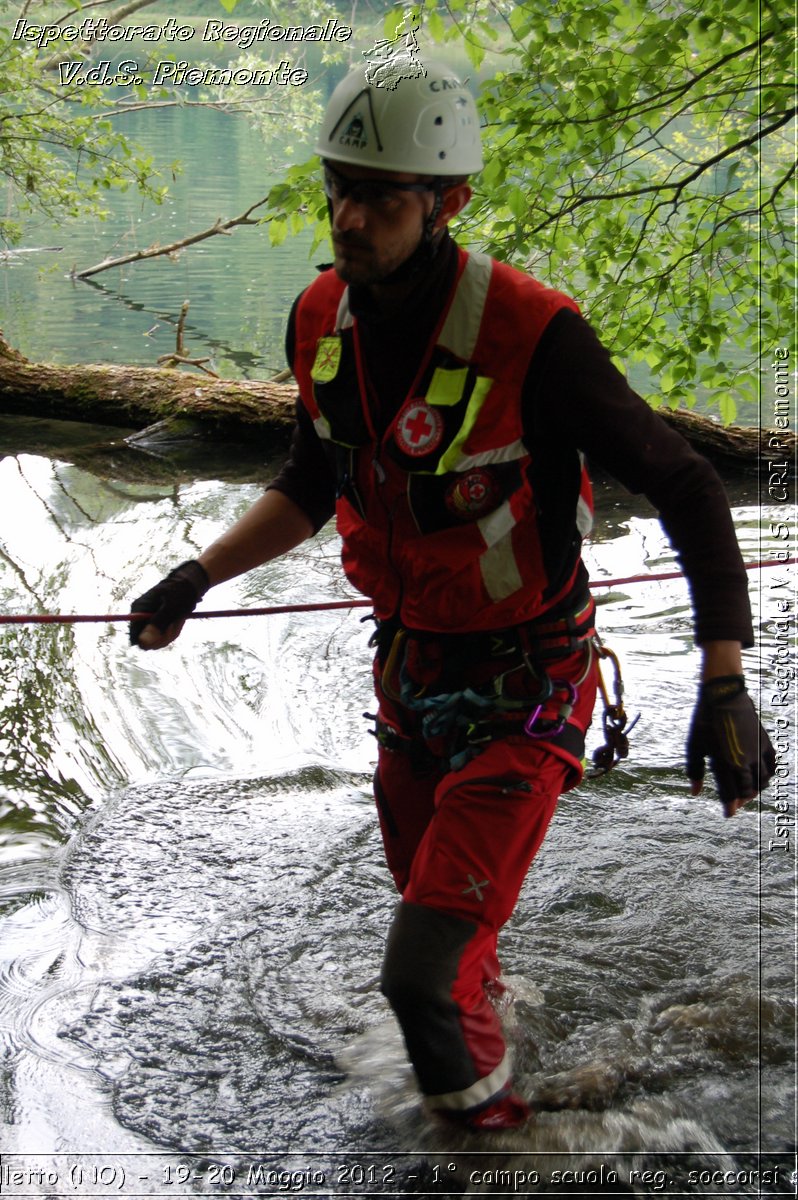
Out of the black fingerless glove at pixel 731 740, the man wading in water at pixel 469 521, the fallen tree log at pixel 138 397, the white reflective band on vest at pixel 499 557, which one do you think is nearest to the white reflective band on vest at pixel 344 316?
the man wading in water at pixel 469 521

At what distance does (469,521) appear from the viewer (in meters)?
2.38

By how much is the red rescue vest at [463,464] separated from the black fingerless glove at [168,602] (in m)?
0.59

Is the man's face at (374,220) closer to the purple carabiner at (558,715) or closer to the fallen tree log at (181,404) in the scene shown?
the purple carabiner at (558,715)

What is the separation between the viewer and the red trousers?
7.42 ft

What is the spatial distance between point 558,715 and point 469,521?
0.48 m

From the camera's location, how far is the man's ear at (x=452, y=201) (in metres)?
2.44

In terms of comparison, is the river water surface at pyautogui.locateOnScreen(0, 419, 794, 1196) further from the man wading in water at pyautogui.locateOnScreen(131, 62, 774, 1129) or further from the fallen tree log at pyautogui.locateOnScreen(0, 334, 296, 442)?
the fallen tree log at pyautogui.locateOnScreen(0, 334, 296, 442)

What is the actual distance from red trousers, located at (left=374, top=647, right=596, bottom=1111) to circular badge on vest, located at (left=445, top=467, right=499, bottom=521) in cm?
43

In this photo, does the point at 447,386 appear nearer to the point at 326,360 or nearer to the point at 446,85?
the point at 326,360

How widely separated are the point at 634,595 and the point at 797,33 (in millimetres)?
2972

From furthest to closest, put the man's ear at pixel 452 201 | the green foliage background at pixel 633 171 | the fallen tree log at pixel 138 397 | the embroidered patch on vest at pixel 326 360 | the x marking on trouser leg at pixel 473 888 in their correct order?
the fallen tree log at pixel 138 397
the green foliage background at pixel 633 171
the embroidered patch on vest at pixel 326 360
the man's ear at pixel 452 201
the x marking on trouser leg at pixel 473 888

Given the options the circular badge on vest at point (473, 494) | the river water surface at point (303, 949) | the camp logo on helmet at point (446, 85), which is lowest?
the river water surface at point (303, 949)

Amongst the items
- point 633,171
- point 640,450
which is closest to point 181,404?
point 633,171

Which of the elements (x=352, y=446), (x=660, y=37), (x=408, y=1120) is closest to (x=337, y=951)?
(x=408, y=1120)
